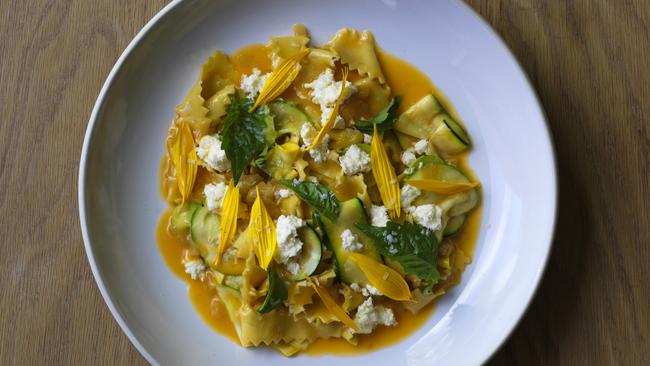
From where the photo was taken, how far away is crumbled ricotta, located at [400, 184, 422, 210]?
11.0 feet

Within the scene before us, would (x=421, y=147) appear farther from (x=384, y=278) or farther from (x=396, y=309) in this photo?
(x=396, y=309)

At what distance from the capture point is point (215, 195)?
3363 mm

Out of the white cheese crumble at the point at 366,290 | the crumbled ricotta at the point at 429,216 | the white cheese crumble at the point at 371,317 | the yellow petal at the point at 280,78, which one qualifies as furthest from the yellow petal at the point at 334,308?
the yellow petal at the point at 280,78

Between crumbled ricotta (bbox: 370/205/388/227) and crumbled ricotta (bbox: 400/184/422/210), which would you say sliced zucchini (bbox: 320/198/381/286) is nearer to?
crumbled ricotta (bbox: 370/205/388/227)

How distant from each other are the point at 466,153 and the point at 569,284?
3.28 ft

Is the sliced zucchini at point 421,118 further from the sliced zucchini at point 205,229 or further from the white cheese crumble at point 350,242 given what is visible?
the sliced zucchini at point 205,229

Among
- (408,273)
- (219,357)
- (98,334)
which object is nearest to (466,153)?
(408,273)

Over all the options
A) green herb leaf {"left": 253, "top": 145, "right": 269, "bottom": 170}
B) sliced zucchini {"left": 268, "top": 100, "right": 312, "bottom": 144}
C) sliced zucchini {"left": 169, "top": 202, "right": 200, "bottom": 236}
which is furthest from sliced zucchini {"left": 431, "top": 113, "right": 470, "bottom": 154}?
sliced zucchini {"left": 169, "top": 202, "right": 200, "bottom": 236}

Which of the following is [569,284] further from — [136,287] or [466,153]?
[136,287]

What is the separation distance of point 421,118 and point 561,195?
97 centimetres

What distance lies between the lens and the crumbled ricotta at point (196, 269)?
348 cm

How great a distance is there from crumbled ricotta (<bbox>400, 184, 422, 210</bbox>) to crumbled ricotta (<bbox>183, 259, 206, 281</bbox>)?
1281 millimetres

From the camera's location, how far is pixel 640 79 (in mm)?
3480

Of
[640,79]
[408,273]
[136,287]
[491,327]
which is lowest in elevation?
[491,327]
